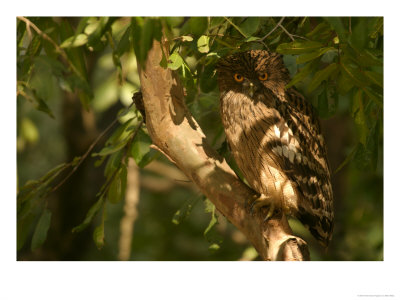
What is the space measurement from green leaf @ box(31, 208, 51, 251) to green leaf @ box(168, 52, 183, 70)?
0.88 metres

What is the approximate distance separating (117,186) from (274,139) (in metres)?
0.70

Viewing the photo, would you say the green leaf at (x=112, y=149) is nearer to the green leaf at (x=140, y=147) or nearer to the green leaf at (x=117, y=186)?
the green leaf at (x=140, y=147)

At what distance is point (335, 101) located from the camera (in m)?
2.30

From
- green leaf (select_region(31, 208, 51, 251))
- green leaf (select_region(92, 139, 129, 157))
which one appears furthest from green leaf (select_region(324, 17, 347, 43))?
green leaf (select_region(31, 208, 51, 251))

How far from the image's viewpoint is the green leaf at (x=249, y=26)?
195cm

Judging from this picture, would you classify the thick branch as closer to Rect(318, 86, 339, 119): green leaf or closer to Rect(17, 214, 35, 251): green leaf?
Rect(318, 86, 339, 119): green leaf

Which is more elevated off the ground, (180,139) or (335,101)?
(335,101)
